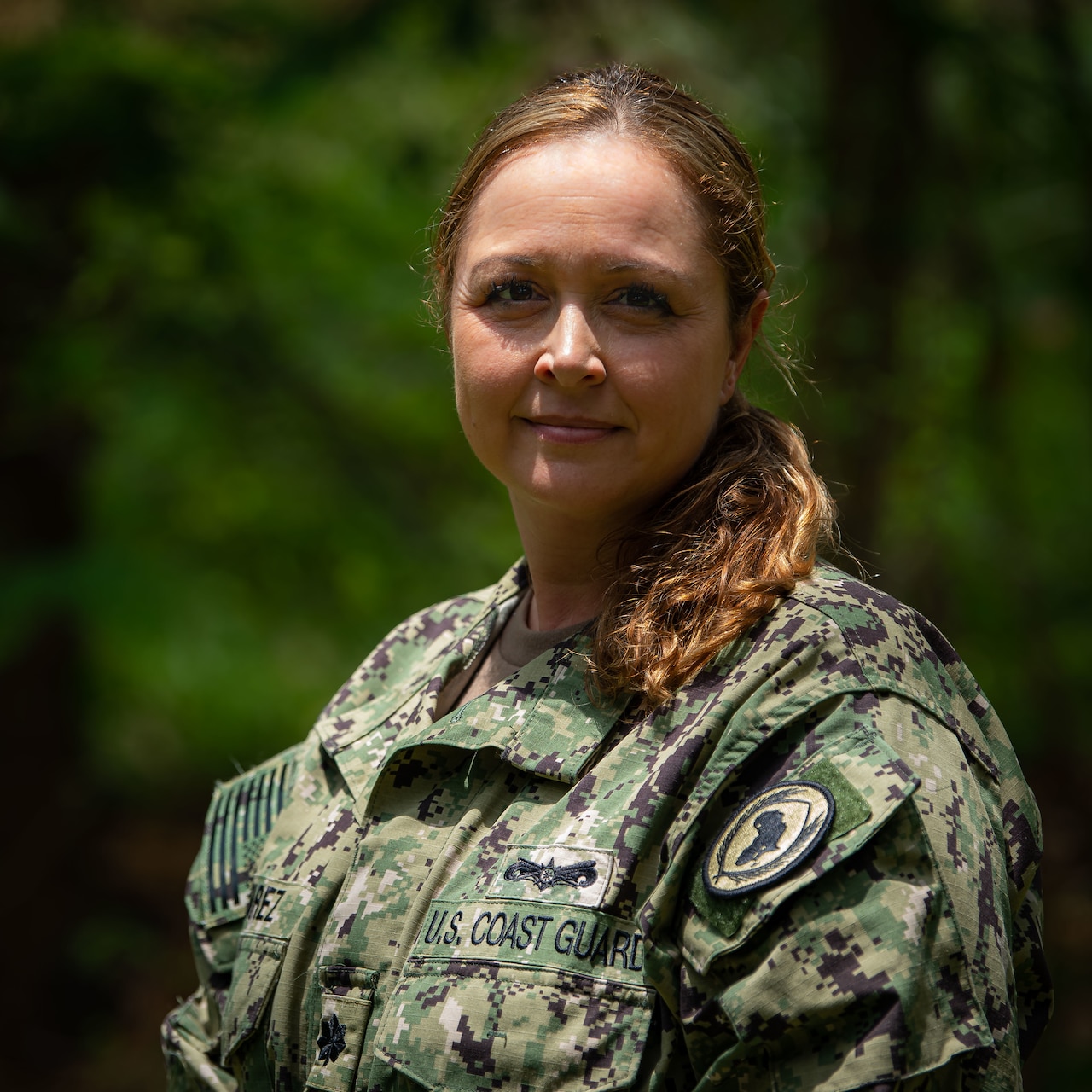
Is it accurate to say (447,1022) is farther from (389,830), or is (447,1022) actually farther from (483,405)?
(483,405)

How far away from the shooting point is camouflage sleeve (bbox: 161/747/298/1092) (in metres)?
2.27

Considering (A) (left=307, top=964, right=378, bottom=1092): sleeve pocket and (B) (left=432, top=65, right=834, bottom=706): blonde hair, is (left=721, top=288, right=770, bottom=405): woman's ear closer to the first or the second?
(B) (left=432, top=65, right=834, bottom=706): blonde hair

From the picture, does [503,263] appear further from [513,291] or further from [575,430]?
[575,430]

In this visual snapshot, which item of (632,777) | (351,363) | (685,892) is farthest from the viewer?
(351,363)

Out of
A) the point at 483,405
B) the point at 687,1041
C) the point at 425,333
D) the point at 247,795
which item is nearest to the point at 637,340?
the point at 483,405

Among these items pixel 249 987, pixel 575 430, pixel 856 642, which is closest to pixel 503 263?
pixel 575 430

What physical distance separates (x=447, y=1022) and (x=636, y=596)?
2.19 ft

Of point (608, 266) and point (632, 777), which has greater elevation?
point (608, 266)

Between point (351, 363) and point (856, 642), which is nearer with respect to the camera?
point (856, 642)

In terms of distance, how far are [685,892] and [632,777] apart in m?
0.18

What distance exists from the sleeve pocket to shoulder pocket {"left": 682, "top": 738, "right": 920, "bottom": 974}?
0.53 m

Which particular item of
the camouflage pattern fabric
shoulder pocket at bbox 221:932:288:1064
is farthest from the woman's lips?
shoulder pocket at bbox 221:932:288:1064

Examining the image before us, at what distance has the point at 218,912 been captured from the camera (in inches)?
90.3

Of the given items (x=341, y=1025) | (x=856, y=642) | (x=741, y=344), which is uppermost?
(x=741, y=344)
